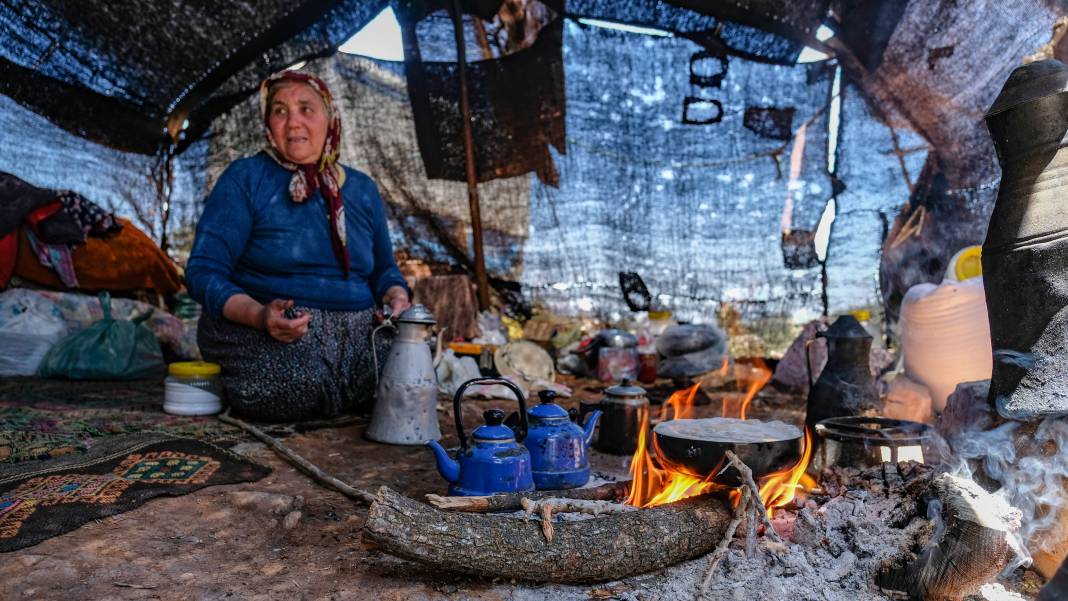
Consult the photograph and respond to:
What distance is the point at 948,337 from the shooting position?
3.18 m

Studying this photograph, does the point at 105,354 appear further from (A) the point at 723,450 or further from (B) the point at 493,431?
(A) the point at 723,450

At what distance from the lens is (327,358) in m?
3.16

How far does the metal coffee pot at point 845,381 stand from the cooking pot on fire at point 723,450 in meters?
0.62

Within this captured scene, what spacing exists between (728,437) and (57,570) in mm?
1709

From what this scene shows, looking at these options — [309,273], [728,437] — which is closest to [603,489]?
[728,437]

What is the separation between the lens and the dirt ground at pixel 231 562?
4.53ft

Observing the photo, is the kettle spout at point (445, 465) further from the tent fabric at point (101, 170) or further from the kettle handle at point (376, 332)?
the tent fabric at point (101, 170)

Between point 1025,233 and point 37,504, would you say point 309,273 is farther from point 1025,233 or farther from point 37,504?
point 1025,233

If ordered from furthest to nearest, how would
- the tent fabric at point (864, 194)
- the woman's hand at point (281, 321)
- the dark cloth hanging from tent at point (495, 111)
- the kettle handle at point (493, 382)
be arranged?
the dark cloth hanging from tent at point (495, 111) → the tent fabric at point (864, 194) → the woman's hand at point (281, 321) → the kettle handle at point (493, 382)

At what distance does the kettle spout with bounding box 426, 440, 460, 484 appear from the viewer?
6.01ft

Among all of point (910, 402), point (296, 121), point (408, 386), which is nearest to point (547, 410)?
point (408, 386)

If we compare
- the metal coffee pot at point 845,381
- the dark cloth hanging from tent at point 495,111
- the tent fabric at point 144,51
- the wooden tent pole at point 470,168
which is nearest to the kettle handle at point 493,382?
the metal coffee pot at point 845,381

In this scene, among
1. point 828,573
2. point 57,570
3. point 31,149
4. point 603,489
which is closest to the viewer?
point 57,570

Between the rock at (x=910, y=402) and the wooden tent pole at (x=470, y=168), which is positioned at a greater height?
the wooden tent pole at (x=470, y=168)
